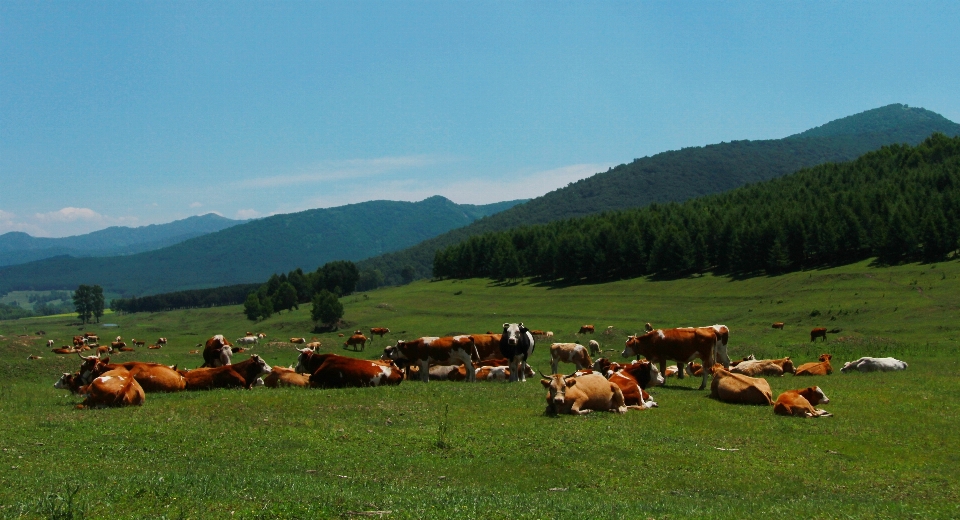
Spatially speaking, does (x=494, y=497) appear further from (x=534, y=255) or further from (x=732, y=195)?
(x=732, y=195)

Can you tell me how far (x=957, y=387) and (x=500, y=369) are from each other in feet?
46.4

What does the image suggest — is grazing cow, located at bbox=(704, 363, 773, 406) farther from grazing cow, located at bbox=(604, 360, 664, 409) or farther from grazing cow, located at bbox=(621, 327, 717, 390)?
grazing cow, located at bbox=(621, 327, 717, 390)

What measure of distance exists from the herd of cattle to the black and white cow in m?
0.03

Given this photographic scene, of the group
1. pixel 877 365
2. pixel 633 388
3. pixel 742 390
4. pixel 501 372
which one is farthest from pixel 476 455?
pixel 877 365

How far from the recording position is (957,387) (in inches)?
864

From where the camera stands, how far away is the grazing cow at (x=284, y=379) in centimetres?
2127

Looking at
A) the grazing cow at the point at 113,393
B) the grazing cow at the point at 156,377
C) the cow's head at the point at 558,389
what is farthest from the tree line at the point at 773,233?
the grazing cow at the point at 113,393

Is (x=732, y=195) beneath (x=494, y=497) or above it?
above

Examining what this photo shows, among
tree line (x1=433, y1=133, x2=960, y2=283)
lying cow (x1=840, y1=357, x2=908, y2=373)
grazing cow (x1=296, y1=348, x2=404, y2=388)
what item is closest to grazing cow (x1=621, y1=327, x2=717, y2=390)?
grazing cow (x1=296, y1=348, x2=404, y2=388)

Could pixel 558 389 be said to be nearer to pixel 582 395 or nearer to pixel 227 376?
pixel 582 395

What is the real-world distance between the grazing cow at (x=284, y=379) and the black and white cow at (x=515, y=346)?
668 centimetres

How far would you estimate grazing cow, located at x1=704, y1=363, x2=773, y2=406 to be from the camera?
62.0 feet

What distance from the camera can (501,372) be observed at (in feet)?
83.2

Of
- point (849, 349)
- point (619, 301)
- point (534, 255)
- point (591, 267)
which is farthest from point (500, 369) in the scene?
point (534, 255)
